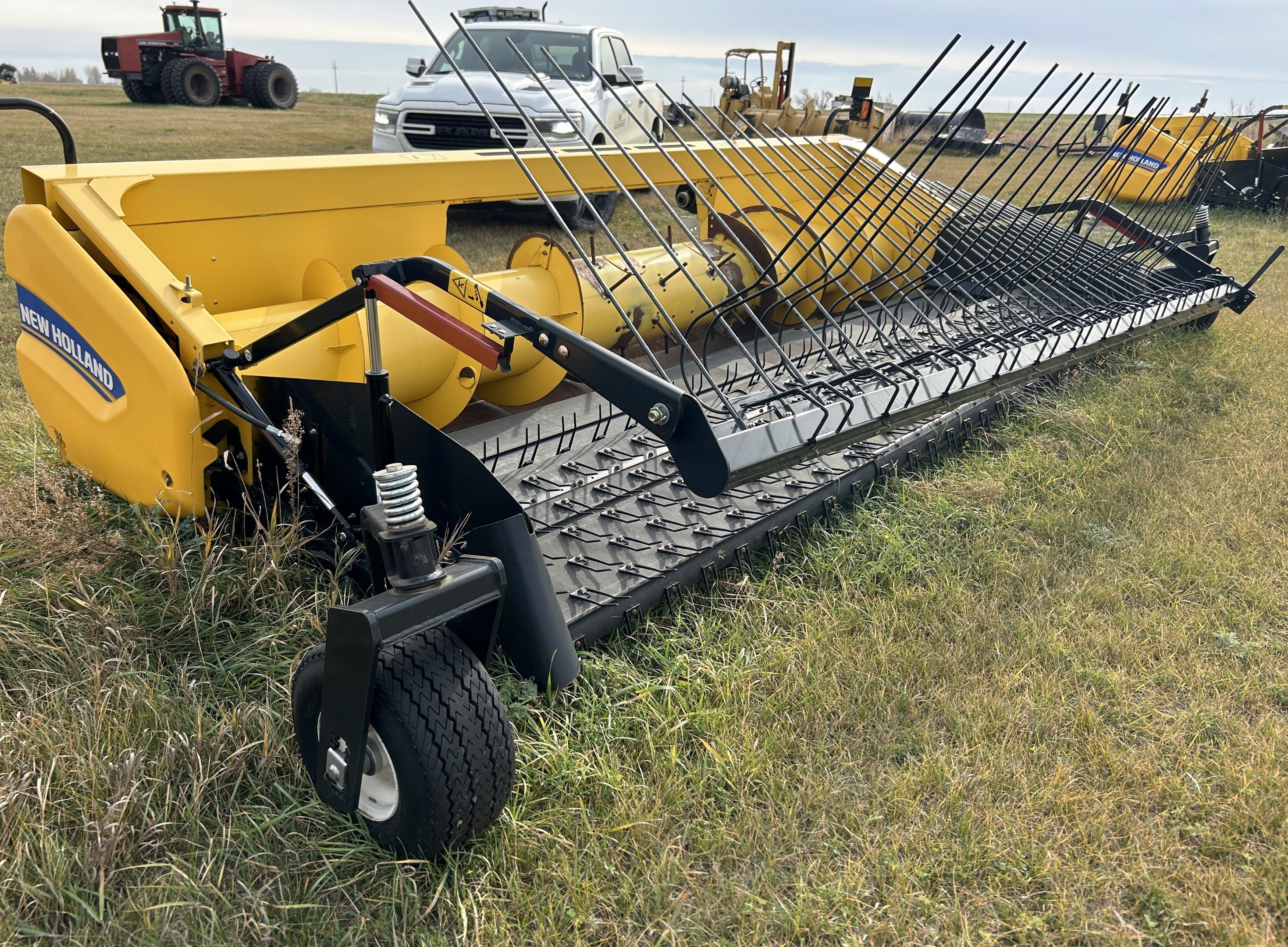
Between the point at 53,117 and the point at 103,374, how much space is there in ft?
2.84

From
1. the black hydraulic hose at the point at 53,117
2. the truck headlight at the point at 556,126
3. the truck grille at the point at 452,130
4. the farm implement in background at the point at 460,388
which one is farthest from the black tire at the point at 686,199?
the truck grille at the point at 452,130

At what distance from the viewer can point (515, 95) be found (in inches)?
281

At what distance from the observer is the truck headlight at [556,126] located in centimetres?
765

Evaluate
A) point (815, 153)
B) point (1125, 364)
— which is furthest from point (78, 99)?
point (1125, 364)

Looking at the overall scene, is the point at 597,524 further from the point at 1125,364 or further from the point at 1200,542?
the point at 1125,364

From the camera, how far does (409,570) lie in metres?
1.69

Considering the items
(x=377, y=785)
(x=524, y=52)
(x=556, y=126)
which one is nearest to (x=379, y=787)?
(x=377, y=785)

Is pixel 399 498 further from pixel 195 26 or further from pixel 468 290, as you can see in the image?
pixel 195 26

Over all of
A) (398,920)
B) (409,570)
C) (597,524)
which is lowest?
(398,920)

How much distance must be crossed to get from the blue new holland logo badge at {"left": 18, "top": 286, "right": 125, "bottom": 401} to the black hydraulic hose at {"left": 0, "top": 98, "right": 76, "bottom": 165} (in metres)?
0.42

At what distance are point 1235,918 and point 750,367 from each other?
2.88m

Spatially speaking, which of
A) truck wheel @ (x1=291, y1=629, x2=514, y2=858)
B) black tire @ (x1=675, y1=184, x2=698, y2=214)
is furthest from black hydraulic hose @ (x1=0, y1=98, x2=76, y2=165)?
black tire @ (x1=675, y1=184, x2=698, y2=214)

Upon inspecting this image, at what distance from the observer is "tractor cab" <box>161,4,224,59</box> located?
22281 millimetres

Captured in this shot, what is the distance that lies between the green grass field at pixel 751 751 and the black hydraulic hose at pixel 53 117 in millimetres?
977
